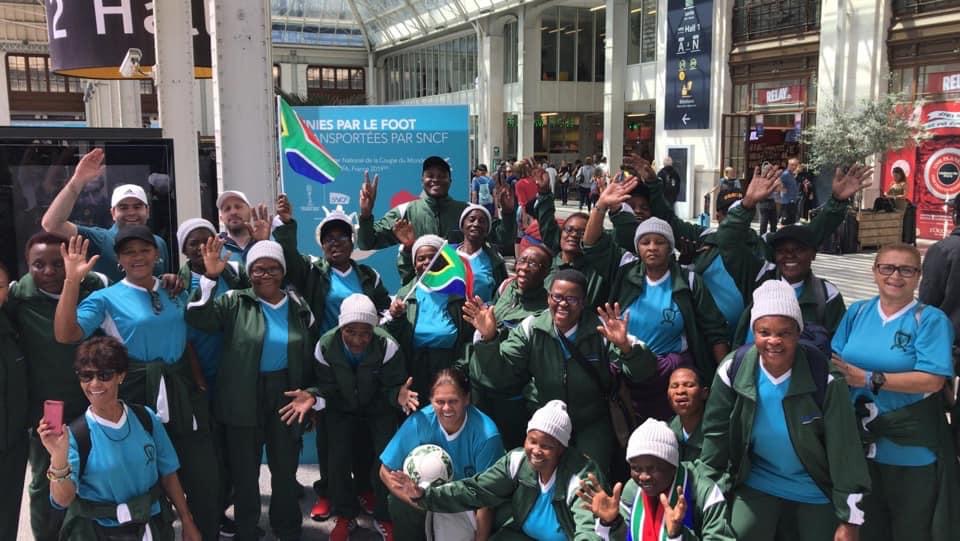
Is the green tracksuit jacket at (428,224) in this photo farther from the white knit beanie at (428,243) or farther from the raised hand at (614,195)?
the raised hand at (614,195)

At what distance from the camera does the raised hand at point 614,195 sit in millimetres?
4895

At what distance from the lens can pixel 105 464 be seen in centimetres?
339

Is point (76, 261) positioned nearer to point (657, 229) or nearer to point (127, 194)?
point (127, 194)

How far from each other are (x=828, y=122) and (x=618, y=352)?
15042mm

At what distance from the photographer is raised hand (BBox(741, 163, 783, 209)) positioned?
4.80m

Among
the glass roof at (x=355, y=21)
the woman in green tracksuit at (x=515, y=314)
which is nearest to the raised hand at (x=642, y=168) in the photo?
the woman in green tracksuit at (x=515, y=314)

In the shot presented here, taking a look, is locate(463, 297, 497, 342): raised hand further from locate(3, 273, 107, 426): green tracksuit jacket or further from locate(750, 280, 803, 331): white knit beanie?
locate(3, 273, 107, 426): green tracksuit jacket

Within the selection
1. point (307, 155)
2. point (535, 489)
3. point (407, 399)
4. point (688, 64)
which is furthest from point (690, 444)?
point (688, 64)

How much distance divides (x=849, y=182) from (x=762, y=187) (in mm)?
518

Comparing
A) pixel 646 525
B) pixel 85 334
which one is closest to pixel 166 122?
pixel 85 334

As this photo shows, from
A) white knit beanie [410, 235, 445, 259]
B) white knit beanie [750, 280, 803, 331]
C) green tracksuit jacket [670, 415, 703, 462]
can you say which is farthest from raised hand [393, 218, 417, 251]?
white knit beanie [750, 280, 803, 331]

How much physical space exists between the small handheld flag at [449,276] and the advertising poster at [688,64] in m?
20.3

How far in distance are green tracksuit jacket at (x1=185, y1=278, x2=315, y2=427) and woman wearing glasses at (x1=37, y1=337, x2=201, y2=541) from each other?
77cm

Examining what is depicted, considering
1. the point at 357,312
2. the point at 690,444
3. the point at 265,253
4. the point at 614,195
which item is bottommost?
the point at 690,444
